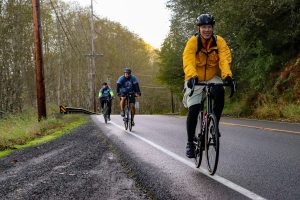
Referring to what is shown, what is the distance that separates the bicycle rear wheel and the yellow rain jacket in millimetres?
665

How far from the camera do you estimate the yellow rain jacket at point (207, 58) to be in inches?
215

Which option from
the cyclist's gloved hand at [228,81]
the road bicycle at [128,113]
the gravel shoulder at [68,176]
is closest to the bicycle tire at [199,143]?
the cyclist's gloved hand at [228,81]

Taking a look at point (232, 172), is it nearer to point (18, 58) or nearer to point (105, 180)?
point (105, 180)

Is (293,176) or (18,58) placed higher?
(18,58)

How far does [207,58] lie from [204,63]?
9cm

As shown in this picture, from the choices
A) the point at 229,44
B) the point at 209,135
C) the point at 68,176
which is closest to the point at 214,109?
the point at 209,135

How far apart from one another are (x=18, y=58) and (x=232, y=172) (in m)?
27.3

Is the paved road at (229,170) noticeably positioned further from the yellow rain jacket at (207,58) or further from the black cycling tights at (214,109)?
the yellow rain jacket at (207,58)

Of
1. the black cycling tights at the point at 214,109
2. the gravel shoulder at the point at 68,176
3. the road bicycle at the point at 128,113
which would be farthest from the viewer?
the road bicycle at the point at 128,113

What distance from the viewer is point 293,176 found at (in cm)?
504

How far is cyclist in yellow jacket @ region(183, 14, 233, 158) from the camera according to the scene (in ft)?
17.6

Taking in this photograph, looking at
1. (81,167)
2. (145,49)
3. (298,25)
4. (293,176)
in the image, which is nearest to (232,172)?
(293,176)

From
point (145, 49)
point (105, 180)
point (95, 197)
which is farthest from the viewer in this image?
point (145, 49)

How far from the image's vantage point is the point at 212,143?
17.6 ft
